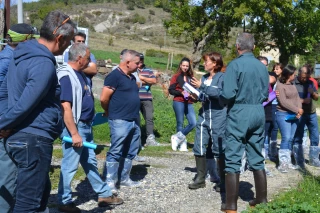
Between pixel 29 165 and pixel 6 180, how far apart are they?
1.63 ft

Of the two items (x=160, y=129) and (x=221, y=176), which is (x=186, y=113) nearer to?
(x=160, y=129)

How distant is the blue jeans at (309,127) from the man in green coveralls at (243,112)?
10.8 ft

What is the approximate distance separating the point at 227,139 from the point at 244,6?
35769 millimetres

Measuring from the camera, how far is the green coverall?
5.45m

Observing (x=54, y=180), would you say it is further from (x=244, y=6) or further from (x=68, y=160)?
(x=244, y=6)

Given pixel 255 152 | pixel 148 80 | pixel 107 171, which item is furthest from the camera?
pixel 148 80

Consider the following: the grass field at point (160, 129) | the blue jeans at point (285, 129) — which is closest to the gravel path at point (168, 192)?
the blue jeans at point (285, 129)

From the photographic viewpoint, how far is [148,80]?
884cm

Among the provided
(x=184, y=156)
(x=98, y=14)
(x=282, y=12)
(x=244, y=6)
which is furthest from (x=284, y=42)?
(x=98, y=14)

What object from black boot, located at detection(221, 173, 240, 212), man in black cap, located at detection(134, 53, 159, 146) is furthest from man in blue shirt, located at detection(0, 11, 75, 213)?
man in black cap, located at detection(134, 53, 159, 146)

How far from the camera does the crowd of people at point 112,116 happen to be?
3.72 m

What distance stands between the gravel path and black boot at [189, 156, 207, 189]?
74 mm

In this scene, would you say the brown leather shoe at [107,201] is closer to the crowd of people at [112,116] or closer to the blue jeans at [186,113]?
the crowd of people at [112,116]

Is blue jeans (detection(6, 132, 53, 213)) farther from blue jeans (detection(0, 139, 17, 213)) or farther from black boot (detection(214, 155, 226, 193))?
black boot (detection(214, 155, 226, 193))
